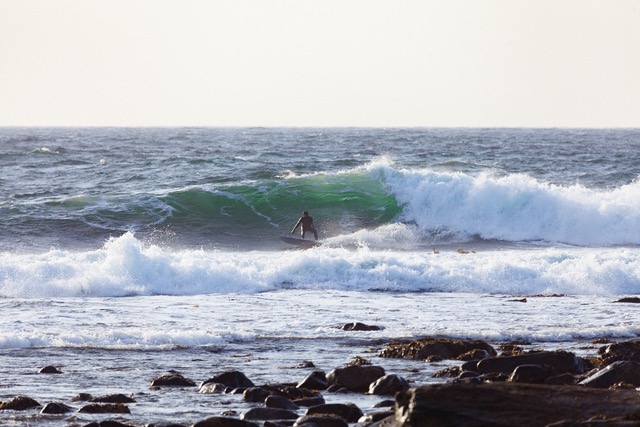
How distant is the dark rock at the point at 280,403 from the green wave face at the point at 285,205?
72.8ft

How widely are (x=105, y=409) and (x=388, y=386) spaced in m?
2.89

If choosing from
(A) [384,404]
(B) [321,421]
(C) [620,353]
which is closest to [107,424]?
(B) [321,421]

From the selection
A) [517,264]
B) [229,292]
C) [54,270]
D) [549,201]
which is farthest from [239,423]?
[549,201]

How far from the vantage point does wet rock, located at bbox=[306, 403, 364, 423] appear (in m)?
9.16

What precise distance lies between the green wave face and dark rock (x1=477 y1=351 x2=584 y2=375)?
823 inches

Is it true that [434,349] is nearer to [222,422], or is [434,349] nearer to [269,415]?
[269,415]

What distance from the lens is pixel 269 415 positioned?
9.18 m

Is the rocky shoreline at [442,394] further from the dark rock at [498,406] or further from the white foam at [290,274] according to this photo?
the white foam at [290,274]

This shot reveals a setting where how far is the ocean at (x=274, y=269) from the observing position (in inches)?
514

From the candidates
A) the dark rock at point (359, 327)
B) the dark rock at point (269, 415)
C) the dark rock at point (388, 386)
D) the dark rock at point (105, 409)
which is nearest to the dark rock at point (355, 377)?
the dark rock at point (388, 386)

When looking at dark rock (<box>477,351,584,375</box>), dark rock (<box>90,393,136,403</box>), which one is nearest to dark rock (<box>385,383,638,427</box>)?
dark rock (<box>90,393,136,403</box>)

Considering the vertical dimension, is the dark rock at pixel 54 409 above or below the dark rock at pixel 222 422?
below

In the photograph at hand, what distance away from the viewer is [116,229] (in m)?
30.4

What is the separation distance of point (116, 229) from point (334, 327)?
16.1m
